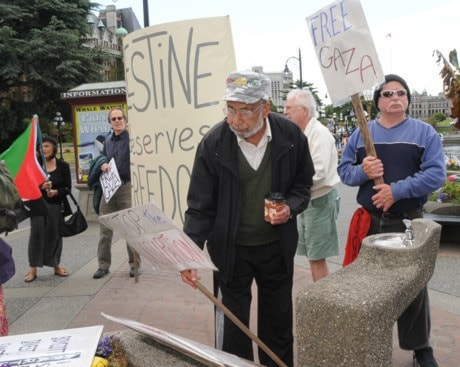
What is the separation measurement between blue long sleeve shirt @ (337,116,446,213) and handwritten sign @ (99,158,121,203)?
288 cm

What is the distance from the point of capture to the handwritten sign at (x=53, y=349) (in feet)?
6.27

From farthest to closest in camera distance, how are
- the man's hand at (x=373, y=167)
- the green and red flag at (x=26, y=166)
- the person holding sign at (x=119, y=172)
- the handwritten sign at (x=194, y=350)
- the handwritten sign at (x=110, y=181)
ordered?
the person holding sign at (x=119, y=172) → the handwritten sign at (x=110, y=181) → the green and red flag at (x=26, y=166) → the man's hand at (x=373, y=167) → the handwritten sign at (x=194, y=350)

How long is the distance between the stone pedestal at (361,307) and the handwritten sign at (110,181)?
3.52m

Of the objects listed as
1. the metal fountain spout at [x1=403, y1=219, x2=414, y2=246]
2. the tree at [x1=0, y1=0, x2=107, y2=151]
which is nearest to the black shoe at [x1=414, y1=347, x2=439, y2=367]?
the metal fountain spout at [x1=403, y1=219, x2=414, y2=246]

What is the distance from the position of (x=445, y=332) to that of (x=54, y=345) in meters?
3.09

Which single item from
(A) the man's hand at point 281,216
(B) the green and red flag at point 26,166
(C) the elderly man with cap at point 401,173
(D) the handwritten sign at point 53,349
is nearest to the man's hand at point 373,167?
(C) the elderly man with cap at point 401,173

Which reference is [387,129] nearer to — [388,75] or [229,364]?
[388,75]

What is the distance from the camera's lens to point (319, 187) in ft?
13.8

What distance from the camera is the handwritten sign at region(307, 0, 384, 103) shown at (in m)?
2.89

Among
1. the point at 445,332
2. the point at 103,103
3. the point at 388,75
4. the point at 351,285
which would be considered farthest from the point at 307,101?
the point at 103,103

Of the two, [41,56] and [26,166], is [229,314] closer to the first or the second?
[26,166]

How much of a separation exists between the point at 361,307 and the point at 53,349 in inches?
45.3

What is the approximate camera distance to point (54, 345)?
2.08m

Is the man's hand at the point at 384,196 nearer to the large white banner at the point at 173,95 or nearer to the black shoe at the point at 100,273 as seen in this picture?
the large white banner at the point at 173,95
